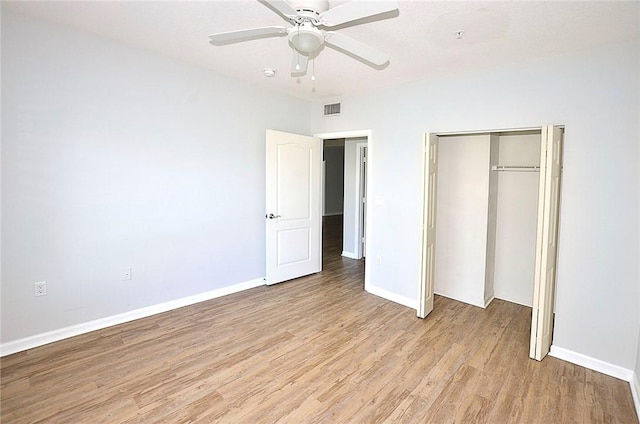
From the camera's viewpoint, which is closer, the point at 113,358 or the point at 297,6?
the point at 297,6

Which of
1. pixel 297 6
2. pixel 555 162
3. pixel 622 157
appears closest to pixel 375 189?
pixel 555 162

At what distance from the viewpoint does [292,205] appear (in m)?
4.66

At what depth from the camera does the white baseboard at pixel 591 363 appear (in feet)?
8.45

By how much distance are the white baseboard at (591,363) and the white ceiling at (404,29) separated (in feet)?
8.33

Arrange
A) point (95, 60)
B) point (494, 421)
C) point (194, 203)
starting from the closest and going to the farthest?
point (494, 421) < point (95, 60) < point (194, 203)

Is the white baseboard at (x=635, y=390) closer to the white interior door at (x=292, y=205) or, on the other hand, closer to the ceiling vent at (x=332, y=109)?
the white interior door at (x=292, y=205)

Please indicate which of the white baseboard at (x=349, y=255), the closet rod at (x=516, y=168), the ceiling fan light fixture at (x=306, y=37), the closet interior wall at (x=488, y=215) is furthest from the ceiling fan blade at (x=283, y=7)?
the white baseboard at (x=349, y=255)

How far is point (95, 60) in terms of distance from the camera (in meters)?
2.94

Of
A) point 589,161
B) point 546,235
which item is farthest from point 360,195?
point 589,161

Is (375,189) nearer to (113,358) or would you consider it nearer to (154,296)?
(154,296)

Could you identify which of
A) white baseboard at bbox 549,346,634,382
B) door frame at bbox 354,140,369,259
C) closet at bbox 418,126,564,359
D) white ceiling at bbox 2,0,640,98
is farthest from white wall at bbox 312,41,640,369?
door frame at bbox 354,140,369,259

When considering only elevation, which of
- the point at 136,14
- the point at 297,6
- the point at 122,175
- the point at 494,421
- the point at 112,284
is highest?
the point at 136,14

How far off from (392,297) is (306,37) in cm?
317

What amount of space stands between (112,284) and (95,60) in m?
2.07
